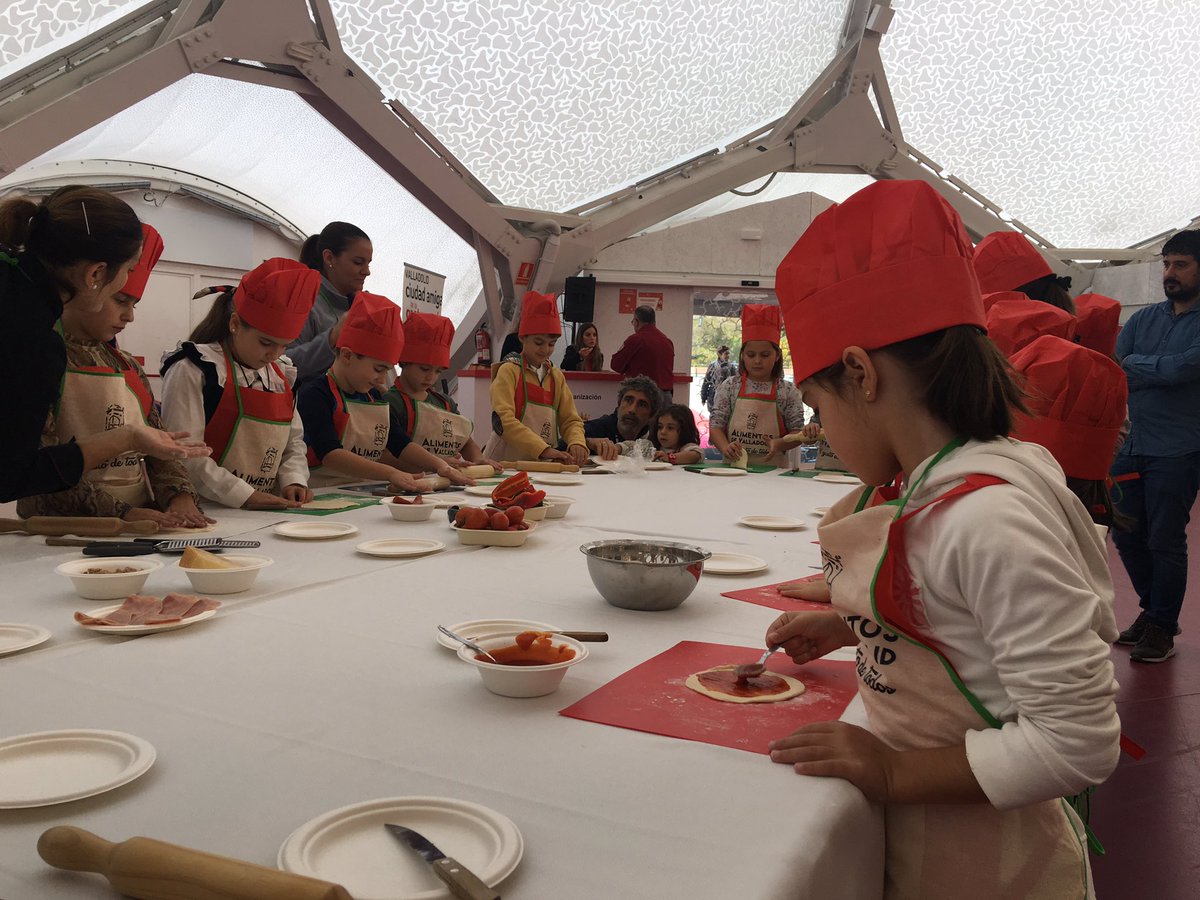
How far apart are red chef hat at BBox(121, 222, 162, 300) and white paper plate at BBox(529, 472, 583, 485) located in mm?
1656

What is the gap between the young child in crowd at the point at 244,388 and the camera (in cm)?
273

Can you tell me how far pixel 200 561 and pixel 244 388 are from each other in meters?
1.44

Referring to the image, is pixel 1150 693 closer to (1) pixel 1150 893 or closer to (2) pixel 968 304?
(1) pixel 1150 893

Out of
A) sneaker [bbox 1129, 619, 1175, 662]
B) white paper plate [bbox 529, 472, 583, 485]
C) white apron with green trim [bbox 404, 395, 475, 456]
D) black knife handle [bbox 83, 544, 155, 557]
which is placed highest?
→ white apron with green trim [bbox 404, 395, 475, 456]

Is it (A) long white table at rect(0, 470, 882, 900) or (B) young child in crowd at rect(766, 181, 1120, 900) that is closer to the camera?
(A) long white table at rect(0, 470, 882, 900)

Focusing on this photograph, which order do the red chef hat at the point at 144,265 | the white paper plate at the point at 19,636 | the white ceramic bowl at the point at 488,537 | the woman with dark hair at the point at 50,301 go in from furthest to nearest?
the red chef hat at the point at 144,265
the white ceramic bowl at the point at 488,537
the woman with dark hair at the point at 50,301
the white paper plate at the point at 19,636

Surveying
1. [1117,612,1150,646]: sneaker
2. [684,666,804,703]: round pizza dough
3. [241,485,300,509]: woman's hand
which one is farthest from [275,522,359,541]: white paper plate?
[1117,612,1150,646]: sneaker

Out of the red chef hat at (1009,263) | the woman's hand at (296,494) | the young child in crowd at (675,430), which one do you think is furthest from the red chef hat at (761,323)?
the woman's hand at (296,494)

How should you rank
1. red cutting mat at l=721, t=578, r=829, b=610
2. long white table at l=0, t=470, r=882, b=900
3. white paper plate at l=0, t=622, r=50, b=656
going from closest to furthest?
long white table at l=0, t=470, r=882, b=900, white paper plate at l=0, t=622, r=50, b=656, red cutting mat at l=721, t=578, r=829, b=610

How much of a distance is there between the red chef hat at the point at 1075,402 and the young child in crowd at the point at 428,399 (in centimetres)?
246

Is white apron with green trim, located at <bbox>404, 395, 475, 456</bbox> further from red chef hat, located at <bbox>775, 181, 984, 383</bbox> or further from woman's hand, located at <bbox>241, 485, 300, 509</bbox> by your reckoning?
red chef hat, located at <bbox>775, 181, 984, 383</bbox>

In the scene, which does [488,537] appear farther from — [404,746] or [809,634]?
[404,746]

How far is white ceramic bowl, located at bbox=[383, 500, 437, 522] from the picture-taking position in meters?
2.53

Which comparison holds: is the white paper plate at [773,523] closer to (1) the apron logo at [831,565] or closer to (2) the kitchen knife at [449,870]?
(1) the apron logo at [831,565]
